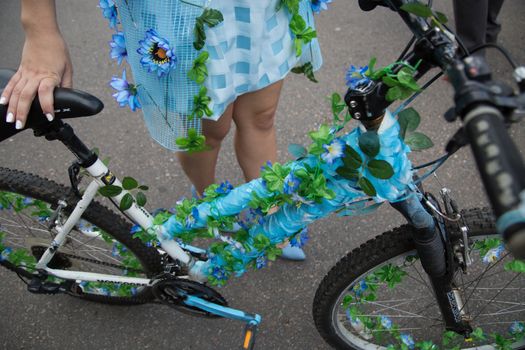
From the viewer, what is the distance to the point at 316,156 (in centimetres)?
91

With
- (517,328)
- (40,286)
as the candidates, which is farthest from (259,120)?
(517,328)

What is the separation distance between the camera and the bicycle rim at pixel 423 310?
133 centimetres

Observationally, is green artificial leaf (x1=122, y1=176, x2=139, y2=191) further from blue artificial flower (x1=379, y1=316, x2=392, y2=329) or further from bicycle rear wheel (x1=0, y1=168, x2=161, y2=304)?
blue artificial flower (x1=379, y1=316, x2=392, y2=329)

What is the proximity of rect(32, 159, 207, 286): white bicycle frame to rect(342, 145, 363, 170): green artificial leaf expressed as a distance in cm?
58

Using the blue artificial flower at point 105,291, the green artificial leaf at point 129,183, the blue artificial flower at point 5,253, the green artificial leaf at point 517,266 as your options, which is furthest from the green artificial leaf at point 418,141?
the blue artificial flower at point 5,253

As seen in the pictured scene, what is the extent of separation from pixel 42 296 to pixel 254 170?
3.00 feet

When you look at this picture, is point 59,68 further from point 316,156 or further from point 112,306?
point 112,306

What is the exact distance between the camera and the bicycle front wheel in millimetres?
1122

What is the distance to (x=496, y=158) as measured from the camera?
0.48 meters

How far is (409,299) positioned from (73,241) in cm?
110

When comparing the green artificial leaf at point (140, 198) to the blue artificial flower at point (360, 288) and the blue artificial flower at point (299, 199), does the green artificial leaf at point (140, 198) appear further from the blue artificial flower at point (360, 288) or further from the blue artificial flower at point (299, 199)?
the blue artificial flower at point (360, 288)

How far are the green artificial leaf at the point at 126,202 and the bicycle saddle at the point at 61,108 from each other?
25cm

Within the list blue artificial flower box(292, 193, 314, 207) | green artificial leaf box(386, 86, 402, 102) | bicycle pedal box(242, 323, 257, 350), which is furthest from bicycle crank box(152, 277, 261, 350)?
green artificial leaf box(386, 86, 402, 102)

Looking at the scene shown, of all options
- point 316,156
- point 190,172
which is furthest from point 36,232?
point 316,156
